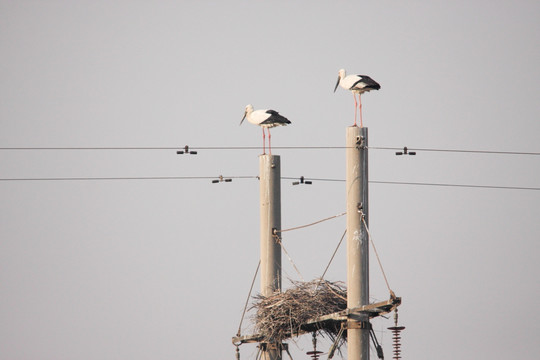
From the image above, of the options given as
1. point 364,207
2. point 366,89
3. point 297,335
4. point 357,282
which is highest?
point 366,89

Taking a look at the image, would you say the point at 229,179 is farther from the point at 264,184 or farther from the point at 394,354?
the point at 394,354

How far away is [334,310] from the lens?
20.1 m

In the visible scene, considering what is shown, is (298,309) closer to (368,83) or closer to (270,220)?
(270,220)

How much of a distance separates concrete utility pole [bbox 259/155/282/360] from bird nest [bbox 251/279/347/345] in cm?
45

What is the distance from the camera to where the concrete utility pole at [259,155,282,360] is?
2142 centimetres

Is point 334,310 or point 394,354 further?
point 334,310

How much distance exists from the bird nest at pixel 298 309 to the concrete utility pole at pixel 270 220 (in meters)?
0.45

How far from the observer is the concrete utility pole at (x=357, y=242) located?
56.3 ft

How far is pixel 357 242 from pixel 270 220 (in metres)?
4.40

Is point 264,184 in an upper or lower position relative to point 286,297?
upper

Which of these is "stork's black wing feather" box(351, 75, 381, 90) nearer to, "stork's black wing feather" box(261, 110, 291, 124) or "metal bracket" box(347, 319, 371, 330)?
"stork's black wing feather" box(261, 110, 291, 124)

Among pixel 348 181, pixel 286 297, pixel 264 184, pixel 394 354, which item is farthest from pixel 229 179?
pixel 394 354

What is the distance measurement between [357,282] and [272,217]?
4.55 metres

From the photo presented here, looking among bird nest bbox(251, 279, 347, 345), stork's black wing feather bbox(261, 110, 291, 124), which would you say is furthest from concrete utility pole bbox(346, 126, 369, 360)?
stork's black wing feather bbox(261, 110, 291, 124)
